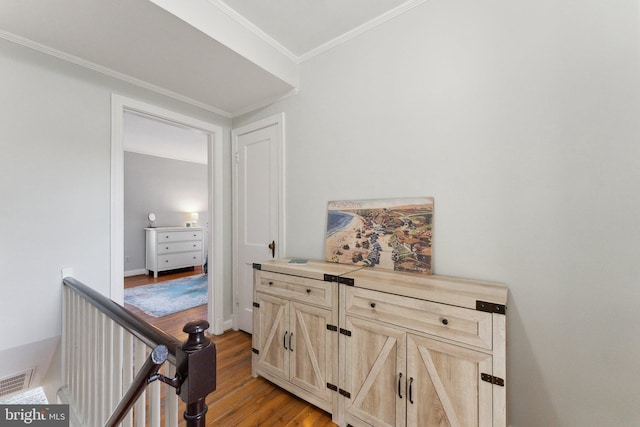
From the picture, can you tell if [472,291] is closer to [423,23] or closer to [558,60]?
[558,60]

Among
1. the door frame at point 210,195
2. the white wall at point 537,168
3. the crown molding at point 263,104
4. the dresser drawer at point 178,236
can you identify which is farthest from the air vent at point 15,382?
the dresser drawer at point 178,236

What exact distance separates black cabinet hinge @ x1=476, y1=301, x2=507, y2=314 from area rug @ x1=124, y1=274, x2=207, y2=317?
3615 millimetres

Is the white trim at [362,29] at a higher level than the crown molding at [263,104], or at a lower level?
higher

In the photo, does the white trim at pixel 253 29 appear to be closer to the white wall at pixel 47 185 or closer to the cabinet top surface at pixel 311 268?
the white wall at pixel 47 185

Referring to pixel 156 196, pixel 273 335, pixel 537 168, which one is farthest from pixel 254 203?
pixel 156 196

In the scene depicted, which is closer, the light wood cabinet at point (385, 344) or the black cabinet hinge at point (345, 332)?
the light wood cabinet at point (385, 344)

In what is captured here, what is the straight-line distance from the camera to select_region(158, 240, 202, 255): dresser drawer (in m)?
5.39

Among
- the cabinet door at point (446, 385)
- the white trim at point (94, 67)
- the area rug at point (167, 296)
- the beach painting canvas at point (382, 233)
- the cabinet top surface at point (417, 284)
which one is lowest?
the area rug at point (167, 296)

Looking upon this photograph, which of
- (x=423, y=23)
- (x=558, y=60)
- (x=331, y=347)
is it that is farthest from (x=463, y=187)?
(x=331, y=347)

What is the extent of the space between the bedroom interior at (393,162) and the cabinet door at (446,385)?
0.02 meters

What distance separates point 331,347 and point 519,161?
156cm

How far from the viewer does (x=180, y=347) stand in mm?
775

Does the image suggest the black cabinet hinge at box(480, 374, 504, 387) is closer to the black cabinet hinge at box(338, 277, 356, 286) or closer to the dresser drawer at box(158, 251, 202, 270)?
the black cabinet hinge at box(338, 277, 356, 286)

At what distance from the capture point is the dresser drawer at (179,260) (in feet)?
17.7
